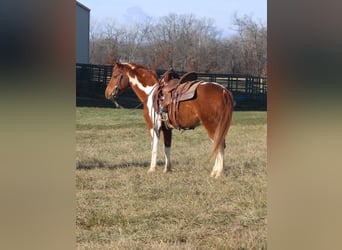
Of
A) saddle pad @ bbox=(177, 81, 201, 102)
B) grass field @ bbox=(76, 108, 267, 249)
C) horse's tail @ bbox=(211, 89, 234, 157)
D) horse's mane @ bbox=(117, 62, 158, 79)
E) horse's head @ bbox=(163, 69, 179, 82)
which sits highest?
horse's mane @ bbox=(117, 62, 158, 79)

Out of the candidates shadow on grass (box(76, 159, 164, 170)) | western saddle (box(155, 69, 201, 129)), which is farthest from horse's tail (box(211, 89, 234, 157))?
shadow on grass (box(76, 159, 164, 170))

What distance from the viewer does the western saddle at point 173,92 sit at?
7.34 feet

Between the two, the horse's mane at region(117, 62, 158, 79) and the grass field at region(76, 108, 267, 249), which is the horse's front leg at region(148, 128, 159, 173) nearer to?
the grass field at region(76, 108, 267, 249)

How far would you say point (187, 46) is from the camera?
1722 mm

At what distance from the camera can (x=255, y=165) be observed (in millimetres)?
2363

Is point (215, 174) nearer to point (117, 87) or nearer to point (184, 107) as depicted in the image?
point (184, 107)

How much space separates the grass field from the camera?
1.47m

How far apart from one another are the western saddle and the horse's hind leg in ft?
1.21

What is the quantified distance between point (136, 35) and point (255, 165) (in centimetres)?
109

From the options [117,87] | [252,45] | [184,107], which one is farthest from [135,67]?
[252,45]
